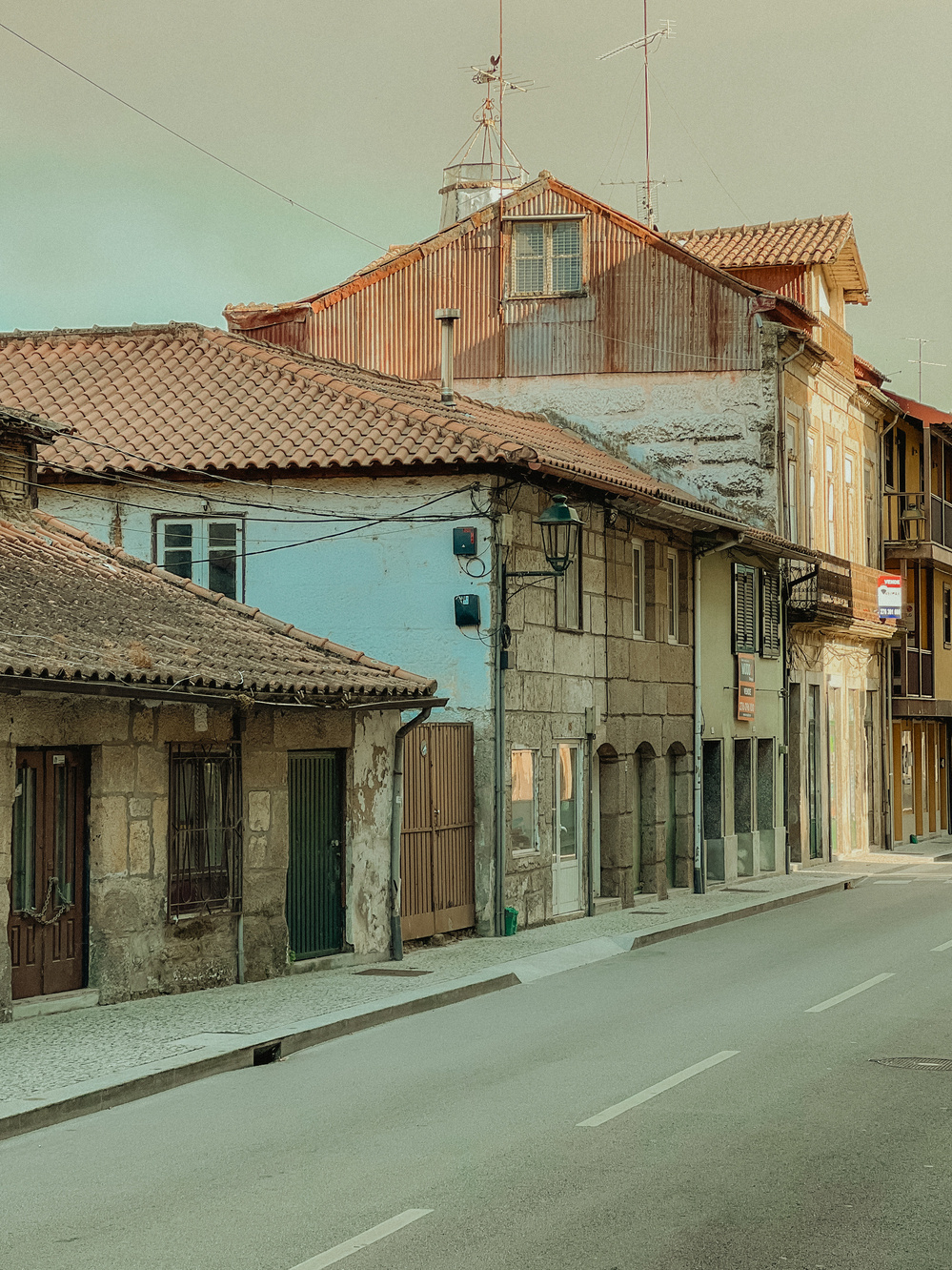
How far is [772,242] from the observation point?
34.4m

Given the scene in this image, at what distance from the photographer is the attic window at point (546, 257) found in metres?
29.5

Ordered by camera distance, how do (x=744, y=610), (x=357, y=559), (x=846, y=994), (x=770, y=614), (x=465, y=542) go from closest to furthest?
1. (x=846, y=994)
2. (x=465, y=542)
3. (x=357, y=559)
4. (x=744, y=610)
5. (x=770, y=614)

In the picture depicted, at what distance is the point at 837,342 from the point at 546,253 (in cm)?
857

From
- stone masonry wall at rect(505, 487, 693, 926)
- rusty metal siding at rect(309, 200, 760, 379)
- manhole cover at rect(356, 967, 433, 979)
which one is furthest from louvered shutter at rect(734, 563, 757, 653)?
manhole cover at rect(356, 967, 433, 979)

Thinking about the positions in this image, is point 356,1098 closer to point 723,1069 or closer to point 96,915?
point 723,1069

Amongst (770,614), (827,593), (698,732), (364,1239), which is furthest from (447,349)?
(364,1239)

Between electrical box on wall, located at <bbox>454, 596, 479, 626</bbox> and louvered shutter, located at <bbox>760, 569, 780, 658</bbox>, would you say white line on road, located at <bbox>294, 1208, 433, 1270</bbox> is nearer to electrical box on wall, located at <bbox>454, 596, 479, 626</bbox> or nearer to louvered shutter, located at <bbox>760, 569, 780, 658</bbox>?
electrical box on wall, located at <bbox>454, 596, 479, 626</bbox>

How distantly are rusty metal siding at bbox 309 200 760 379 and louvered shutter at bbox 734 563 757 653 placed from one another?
3.46m

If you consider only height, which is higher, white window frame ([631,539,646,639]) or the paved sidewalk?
white window frame ([631,539,646,639])

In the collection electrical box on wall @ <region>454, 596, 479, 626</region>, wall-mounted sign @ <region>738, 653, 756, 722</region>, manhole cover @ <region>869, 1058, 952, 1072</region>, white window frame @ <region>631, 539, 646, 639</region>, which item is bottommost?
manhole cover @ <region>869, 1058, 952, 1072</region>

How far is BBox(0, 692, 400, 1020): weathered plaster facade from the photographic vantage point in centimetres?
1368

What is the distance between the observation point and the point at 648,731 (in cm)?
2495

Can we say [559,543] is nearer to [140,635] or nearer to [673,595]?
[673,595]

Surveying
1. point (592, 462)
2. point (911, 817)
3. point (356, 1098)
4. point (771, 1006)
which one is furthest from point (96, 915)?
point (911, 817)
